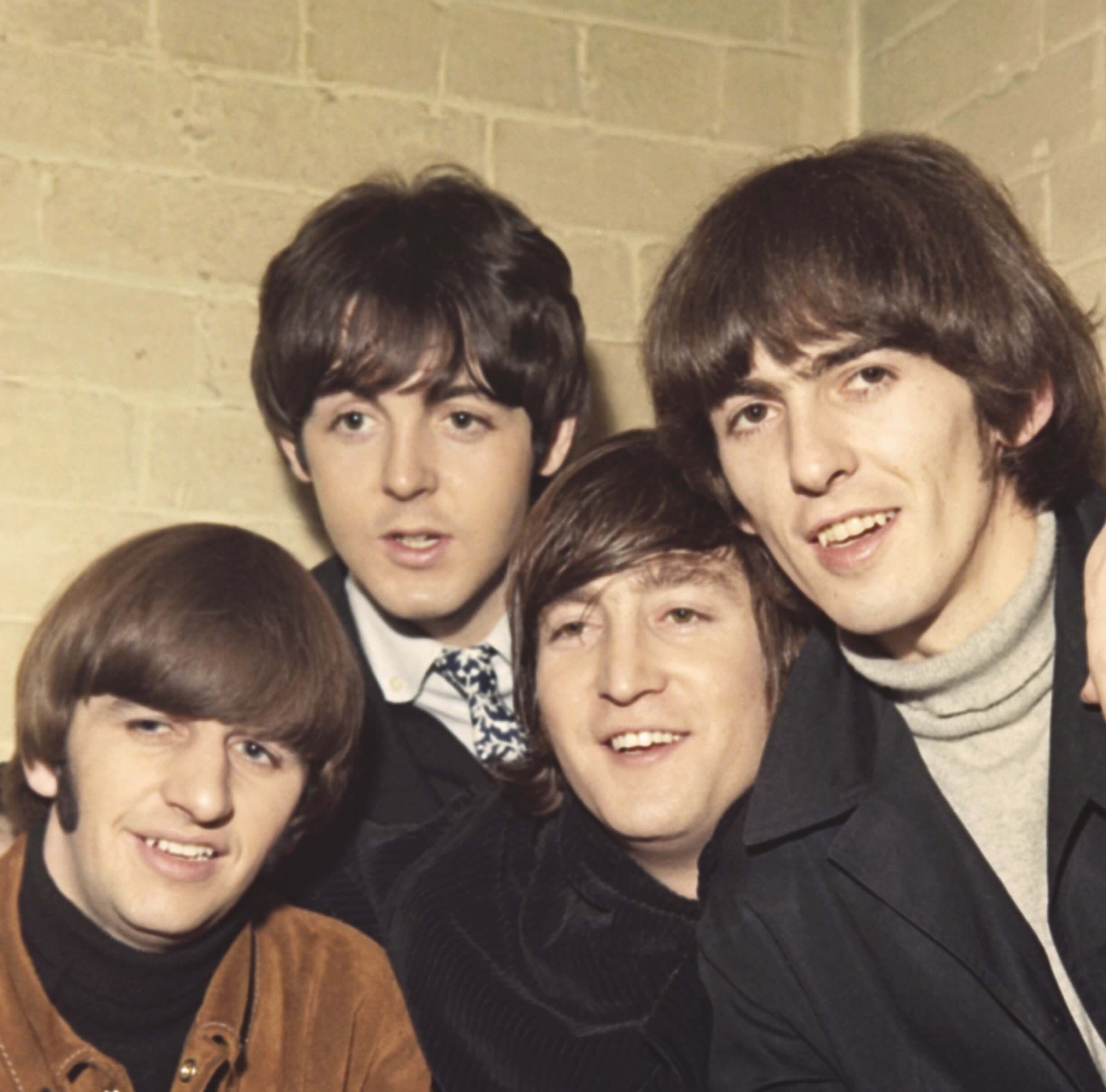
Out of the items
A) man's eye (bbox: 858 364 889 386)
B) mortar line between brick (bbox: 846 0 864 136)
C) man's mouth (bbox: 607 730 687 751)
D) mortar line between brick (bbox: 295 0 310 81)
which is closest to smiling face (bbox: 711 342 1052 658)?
man's eye (bbox: 858 364 889 386)

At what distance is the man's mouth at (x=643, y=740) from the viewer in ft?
6.60

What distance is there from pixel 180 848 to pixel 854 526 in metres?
0.85

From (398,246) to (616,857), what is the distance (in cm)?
94

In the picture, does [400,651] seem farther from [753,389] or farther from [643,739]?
[753,389]

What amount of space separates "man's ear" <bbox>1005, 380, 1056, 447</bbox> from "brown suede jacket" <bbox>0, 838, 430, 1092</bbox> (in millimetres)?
1047

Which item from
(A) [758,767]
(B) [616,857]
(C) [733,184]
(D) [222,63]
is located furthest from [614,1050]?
(D) [222,63]

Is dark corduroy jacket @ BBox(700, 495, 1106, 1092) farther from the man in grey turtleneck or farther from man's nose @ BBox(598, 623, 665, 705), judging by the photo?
man's nose @ BBox(598, 623, 665, 705)

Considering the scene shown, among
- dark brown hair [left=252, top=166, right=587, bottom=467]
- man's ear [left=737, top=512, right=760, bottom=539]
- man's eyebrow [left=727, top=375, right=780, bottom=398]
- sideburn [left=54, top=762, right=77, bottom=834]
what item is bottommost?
sideburn [left=54, top=762, right=77, bottom=834]

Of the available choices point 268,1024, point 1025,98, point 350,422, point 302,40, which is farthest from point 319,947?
point 1025,98

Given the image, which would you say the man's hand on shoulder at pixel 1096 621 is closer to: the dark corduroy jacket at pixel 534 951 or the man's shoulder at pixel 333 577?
the dark corduroy jacket at pixel 534 951

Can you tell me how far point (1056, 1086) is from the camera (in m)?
1.66

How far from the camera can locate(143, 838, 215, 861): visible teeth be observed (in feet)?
6.25

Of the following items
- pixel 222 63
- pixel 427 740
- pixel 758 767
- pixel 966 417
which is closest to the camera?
pixel 966 417

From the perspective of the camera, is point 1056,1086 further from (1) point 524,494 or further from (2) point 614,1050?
(1) point 524,494
